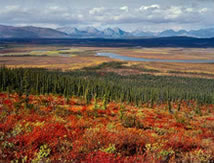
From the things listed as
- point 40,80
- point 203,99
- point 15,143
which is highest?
point 15,143

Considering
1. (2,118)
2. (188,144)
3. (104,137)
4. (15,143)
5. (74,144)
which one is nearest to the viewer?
(15,143)

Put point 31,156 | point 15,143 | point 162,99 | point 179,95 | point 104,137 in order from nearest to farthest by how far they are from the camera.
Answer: point 31,156 < point 15,143 < point 104,137 < point 162,99 < point 179,95

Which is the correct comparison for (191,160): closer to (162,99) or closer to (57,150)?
(57,150)

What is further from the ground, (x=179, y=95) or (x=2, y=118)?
(x=2, y=118)

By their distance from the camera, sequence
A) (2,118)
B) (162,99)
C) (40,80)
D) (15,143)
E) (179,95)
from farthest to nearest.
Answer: (179,95)
(162,99)
(40,80)
(2,118)
(15,143)

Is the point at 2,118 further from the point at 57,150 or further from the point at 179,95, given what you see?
the point at 179,95

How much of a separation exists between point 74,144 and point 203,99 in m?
79.2

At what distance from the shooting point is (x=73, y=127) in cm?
1065

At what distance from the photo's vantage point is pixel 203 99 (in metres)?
75.8

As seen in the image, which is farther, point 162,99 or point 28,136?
point 162,99

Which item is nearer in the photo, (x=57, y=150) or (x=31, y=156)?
(x=31, y=156)

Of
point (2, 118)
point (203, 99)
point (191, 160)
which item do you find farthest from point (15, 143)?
point (203, 99)

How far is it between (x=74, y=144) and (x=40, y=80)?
51996 millimetres

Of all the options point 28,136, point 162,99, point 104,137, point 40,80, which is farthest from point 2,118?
point 162,99
